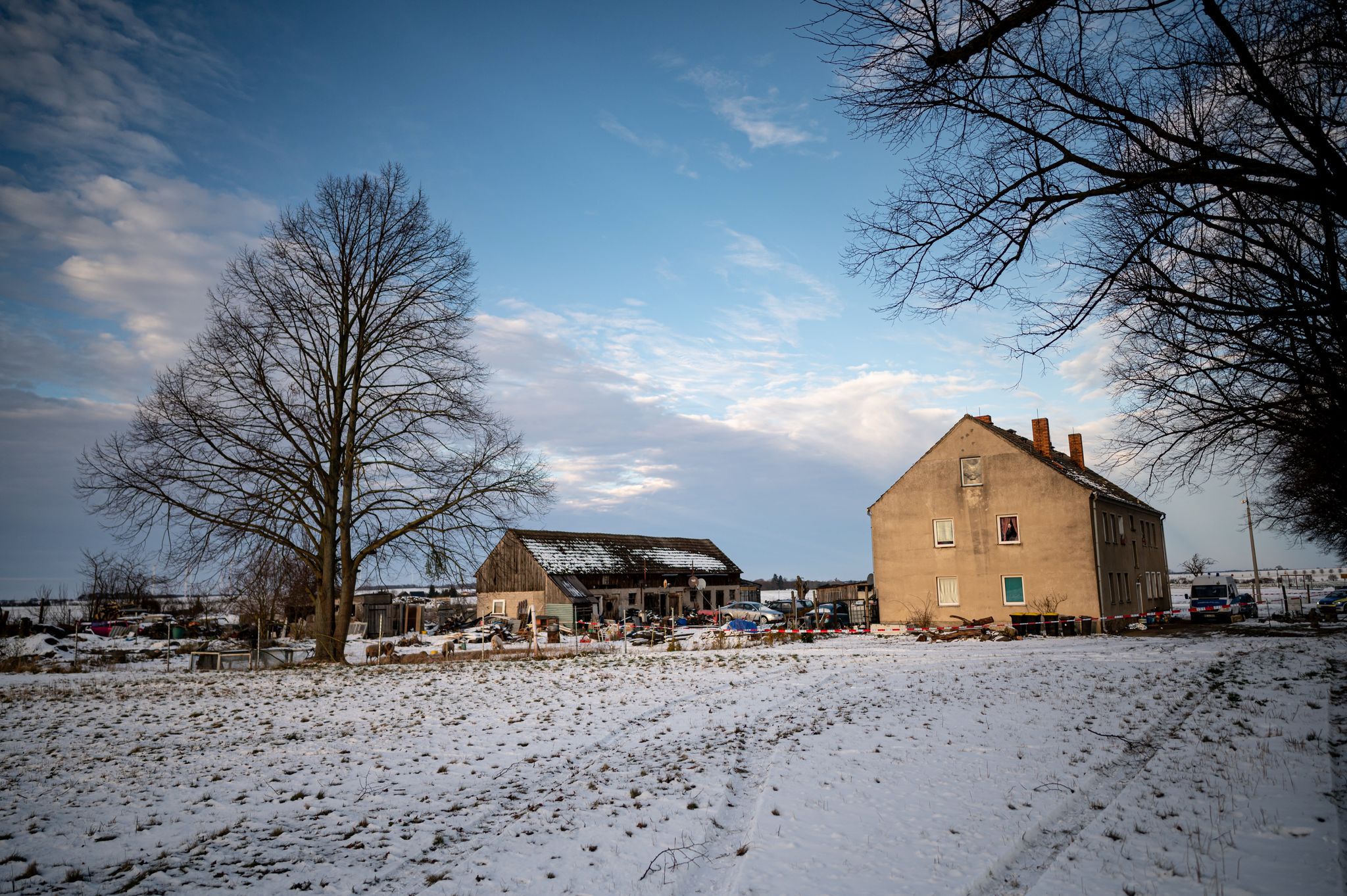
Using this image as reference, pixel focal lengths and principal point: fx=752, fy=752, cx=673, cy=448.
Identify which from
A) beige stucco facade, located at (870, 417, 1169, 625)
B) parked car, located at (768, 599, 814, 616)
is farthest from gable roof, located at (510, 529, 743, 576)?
beige stucco facade, located at (870, 417, 1169, 625)

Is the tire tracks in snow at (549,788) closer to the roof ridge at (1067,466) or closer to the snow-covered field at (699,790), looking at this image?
the snow-covered field at (699,790)

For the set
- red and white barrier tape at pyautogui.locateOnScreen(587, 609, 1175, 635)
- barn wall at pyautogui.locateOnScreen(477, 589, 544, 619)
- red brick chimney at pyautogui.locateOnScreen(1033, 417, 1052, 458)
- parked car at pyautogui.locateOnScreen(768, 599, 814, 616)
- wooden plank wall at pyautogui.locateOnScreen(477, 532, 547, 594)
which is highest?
red brick chimney at pyautogui.locateOnScreen(1033, 417, 1052, 458)

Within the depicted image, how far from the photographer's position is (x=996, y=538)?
3447 cm

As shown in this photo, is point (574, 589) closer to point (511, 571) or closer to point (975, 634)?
point (511, 571)

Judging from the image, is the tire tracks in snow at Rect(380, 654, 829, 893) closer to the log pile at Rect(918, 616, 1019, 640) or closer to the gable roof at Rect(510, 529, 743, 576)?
the log pile at Rect(918, 616, 1019, 640)

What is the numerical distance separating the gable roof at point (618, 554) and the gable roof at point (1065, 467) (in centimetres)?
2137

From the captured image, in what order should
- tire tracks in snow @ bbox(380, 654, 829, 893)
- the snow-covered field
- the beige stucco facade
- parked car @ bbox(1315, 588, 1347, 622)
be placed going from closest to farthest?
1. the snow-covered field
2. tire tracks in snow @ bbox(380, 654, 829, 893)
3. the beige stucco facade
4. parked car @ bbox(1315, 588, 1347, 622)

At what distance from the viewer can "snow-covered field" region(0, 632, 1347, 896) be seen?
587cm

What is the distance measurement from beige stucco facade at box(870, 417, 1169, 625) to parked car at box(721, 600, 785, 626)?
893cm

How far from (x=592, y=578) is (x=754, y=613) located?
11204mm

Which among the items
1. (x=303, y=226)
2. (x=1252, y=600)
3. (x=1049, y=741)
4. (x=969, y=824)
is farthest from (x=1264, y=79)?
(x=1252, y=600)

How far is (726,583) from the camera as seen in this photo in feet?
198

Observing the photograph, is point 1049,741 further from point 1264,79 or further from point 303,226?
point 303,226

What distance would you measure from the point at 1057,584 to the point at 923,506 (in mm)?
6705
